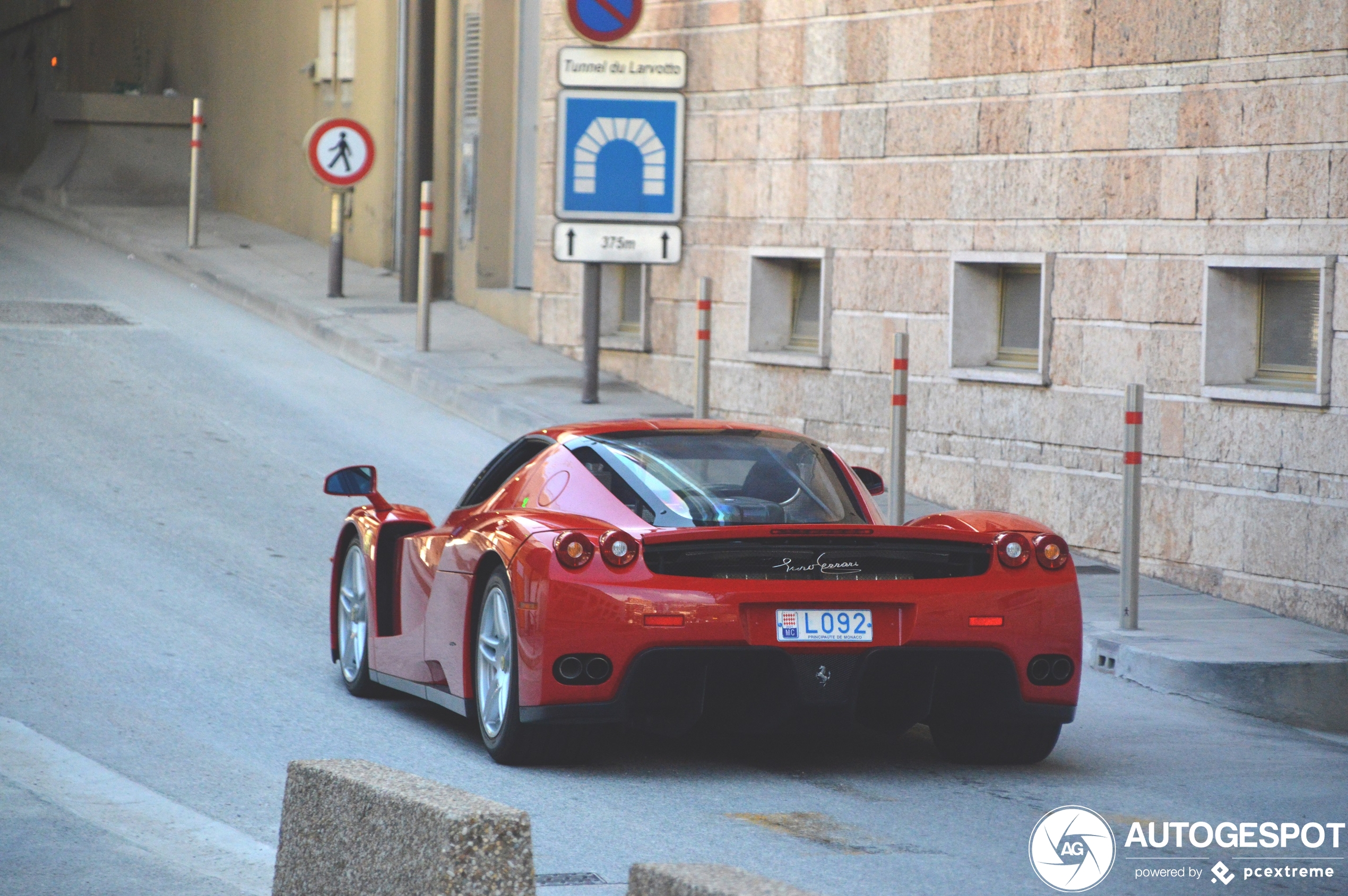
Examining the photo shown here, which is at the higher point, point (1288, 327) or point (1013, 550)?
point (1288, 327)

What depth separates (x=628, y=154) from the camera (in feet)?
48.2

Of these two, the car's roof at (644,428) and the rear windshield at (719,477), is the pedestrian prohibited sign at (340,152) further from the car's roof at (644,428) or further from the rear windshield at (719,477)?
the rear windshield at (719,477)

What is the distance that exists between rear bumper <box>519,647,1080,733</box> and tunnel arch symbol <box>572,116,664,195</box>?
8279 millimetres

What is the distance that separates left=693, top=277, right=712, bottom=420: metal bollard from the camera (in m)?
13.2

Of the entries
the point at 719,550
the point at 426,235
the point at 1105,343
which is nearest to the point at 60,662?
the point at 719,550

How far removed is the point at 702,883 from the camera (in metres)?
3.36

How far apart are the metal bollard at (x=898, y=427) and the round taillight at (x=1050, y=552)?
426cm

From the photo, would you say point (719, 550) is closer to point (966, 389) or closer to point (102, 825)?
point (102, 825)

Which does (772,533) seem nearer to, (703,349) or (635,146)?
(703,349)

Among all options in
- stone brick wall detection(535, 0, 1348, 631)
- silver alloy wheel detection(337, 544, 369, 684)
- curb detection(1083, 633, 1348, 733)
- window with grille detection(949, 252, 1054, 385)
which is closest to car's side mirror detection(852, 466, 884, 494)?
curb detection(1083, 633, 1348, 733)

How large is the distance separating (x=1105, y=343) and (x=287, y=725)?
256 inches

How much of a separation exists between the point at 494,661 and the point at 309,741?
0.77m

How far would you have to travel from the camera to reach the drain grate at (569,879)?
5.16 metres

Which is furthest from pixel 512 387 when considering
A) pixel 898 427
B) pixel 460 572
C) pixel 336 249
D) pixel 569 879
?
pixel 569 879
